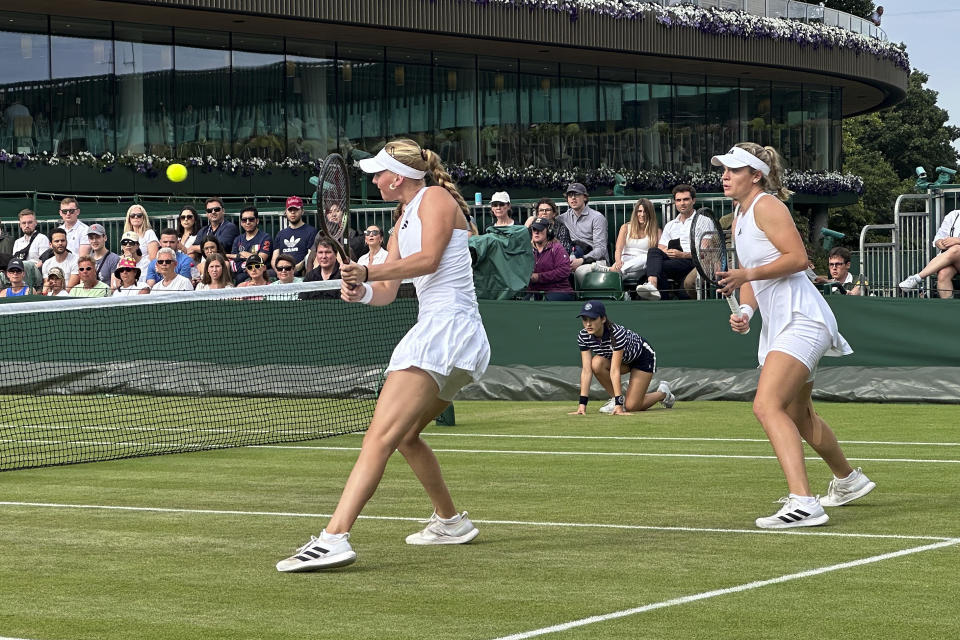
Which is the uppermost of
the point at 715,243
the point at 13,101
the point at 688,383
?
the point at 13,101

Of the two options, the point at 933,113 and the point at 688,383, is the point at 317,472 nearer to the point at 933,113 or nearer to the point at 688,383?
the point at 688,383

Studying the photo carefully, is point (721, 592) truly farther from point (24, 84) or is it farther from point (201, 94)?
point (201, 94)

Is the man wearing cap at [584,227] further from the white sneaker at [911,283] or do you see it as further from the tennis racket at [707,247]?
the tennis racket at [707,247]

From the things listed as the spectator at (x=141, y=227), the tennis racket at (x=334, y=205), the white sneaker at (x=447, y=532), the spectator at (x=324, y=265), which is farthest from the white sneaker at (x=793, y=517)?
the spectator at (x=141, y=227)

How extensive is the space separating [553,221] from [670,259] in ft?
5.65

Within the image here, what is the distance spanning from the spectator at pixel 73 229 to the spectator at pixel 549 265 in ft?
21.7

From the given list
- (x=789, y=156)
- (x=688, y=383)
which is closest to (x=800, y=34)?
(x=789, y=156)

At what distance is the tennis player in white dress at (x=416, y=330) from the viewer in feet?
22.7

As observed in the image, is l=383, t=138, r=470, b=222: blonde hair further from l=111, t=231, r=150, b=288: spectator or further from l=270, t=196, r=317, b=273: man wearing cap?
l=111, t=231, r=150, b=288: spectator

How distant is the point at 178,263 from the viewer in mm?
20031

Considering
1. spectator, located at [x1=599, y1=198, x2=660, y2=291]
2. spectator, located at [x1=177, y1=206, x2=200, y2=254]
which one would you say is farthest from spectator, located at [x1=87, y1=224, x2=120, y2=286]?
spectator, located at [x1=599, y1=198, x2=660, y2=291]

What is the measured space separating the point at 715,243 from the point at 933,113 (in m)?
78.9

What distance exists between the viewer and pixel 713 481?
411 inches

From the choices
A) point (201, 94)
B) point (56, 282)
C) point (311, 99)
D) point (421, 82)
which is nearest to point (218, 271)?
point (56, 282)
